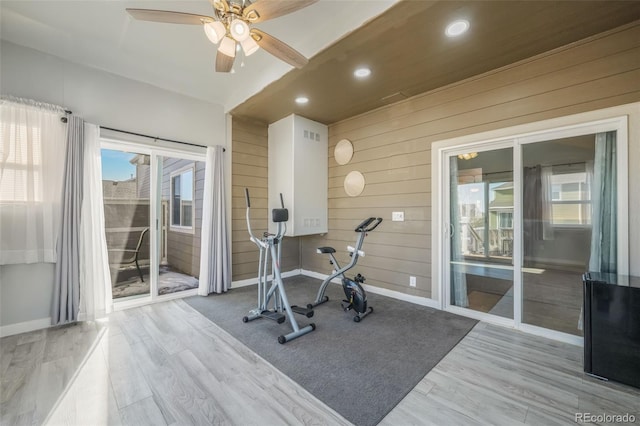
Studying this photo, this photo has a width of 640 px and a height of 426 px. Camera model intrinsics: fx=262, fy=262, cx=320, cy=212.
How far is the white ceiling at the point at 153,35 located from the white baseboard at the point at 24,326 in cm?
306

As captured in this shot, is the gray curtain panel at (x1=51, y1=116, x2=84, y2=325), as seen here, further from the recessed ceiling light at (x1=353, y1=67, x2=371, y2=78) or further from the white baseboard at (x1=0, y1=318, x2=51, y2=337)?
the recessed ceiling light at (x1=353, y1=67, x2=371, y2=78)

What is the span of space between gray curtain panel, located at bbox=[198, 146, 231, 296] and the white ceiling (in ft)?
4.13

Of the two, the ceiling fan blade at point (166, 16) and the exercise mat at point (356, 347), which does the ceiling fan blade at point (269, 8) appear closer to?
the ceiling fan blade at point (166, 16)

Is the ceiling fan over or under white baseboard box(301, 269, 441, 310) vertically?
over

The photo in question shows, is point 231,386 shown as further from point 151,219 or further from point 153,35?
point 153,35

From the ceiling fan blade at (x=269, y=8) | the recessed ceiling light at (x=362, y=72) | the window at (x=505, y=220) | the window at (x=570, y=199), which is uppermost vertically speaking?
the recessed ceiling light at (x=362, y=72)

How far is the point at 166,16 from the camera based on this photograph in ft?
6.10

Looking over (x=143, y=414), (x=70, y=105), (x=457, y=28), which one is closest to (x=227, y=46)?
(x=457, y=28)

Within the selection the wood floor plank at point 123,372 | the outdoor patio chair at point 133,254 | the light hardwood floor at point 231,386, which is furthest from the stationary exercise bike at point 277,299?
the outdoor patio chair at point 133,254

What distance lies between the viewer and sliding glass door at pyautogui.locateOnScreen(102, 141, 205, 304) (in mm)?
3525

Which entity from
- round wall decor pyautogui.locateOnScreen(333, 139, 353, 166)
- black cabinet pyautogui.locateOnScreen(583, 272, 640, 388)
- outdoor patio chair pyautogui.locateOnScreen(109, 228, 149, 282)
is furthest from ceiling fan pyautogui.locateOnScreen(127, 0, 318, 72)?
black cabinet pyautogui.locateOnScreen(583, 272, 640, 388)

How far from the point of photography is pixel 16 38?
2.78m

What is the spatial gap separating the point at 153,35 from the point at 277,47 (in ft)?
5.15

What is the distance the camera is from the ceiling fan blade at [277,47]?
6.71ft
